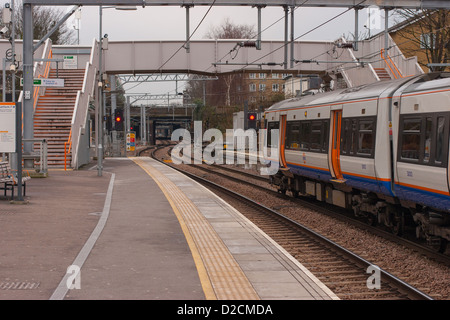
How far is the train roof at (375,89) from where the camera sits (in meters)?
10.3

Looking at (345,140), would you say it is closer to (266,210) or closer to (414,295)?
(266,210)

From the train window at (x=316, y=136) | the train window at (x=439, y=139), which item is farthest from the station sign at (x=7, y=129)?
the train window at (x=439, y=139)

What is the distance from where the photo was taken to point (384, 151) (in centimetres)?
1166

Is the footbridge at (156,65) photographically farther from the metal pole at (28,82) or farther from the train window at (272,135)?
the train window at (272,135)

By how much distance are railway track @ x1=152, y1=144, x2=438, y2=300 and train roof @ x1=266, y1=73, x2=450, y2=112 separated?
3.17 meters

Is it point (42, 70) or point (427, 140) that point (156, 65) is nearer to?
point (42, 70)

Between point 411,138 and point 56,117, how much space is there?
2292cm

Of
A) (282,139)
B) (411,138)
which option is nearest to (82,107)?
(282,139)

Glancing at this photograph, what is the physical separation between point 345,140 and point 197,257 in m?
6.29

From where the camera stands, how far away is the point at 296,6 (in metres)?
20.2

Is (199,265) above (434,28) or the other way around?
the other way around

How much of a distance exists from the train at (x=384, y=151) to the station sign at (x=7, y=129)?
25.9 ft

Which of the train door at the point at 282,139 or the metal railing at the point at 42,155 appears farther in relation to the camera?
the metal railing at the point at 42,155

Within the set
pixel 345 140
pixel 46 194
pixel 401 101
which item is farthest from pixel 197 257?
pixel 46 194
